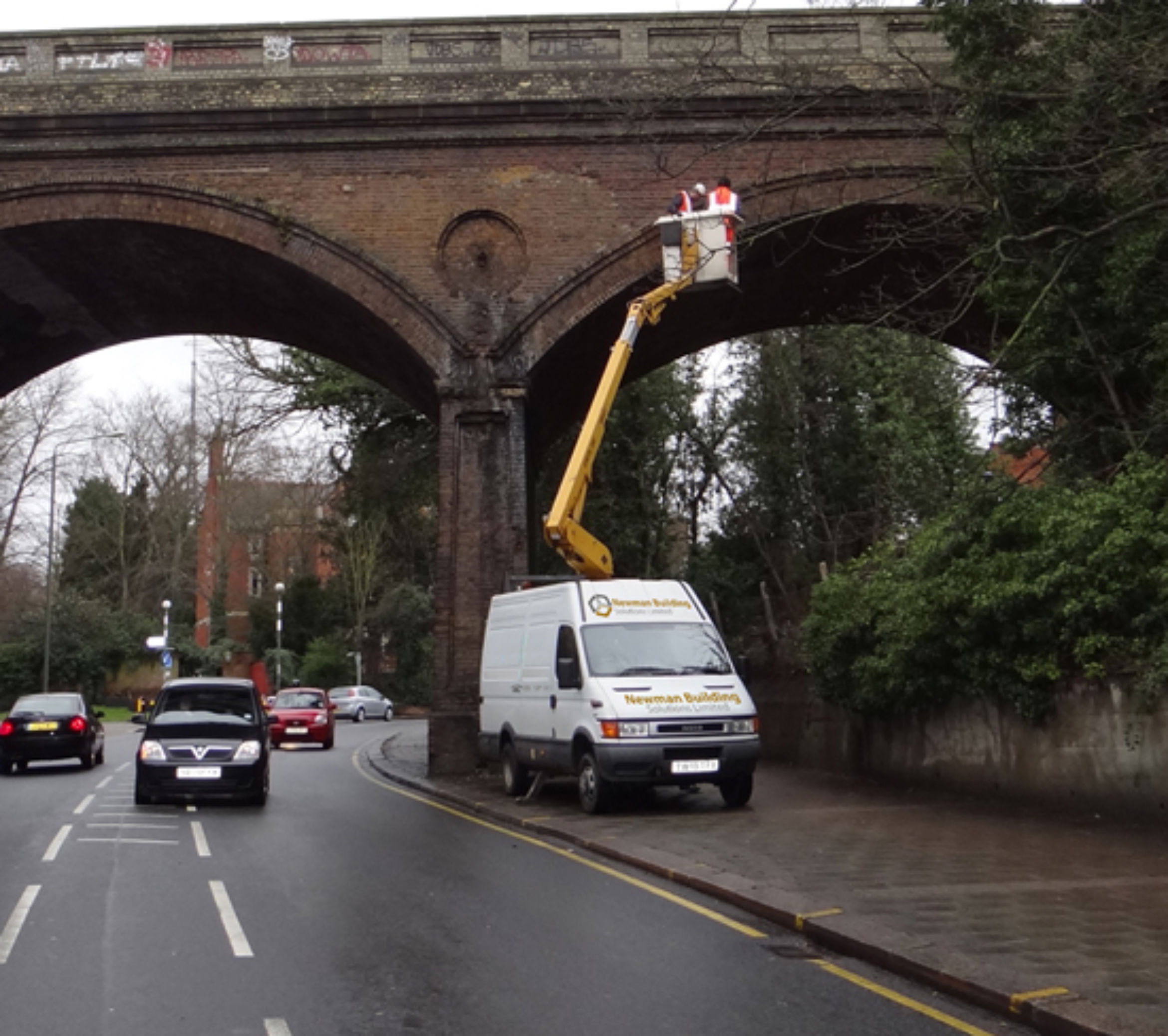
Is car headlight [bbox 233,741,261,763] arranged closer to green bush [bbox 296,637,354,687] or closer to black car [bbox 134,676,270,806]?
black car [bbox 134,676,270,806]

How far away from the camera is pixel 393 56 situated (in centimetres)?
1934

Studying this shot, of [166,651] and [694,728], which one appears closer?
[694,728]

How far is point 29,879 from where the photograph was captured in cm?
964

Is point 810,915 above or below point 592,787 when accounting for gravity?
below

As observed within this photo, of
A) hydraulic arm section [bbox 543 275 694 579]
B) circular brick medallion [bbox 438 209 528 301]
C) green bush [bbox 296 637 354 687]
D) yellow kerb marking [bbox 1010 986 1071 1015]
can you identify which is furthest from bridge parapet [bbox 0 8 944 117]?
green bush [bbox 296 637 354 687]

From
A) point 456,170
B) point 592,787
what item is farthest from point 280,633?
point 592,787

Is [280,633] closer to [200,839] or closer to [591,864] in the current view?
[200,839]

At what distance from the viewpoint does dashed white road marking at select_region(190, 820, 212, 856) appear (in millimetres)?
11234

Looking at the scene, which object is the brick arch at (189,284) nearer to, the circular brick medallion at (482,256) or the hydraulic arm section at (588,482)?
the circular brick medallion at (482,256)

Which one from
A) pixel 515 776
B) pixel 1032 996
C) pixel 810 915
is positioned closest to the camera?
pixel 1032 996

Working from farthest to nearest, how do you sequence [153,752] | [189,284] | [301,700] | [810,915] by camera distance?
[301,700], [189,284], [153,752], [810,915]

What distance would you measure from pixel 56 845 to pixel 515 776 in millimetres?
5517

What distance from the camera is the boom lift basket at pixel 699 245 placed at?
1700cm

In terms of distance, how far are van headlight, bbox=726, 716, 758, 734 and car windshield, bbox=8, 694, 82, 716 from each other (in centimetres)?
1290
